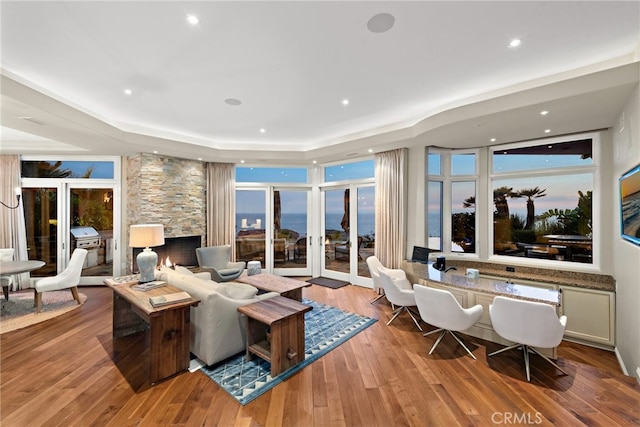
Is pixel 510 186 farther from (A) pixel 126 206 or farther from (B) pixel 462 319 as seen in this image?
(A) pixel 126 206

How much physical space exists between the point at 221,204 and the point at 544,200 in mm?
6163

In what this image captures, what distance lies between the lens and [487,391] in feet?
7.76

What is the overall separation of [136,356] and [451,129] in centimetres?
487

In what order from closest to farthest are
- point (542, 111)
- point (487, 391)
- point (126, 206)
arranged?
point (487, 391) → point (542, 111) → point (126, 206)

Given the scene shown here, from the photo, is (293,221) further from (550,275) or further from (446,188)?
(550,275)

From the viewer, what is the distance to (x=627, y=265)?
9.05 feet

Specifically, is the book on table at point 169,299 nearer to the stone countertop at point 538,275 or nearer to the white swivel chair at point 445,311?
the white swivel chair at point 445,311

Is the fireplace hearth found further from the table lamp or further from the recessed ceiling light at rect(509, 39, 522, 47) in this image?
the recessed ceiling light at rect(509, 39, 522, 47)

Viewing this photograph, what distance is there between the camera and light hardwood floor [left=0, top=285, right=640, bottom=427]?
2043 millimetres

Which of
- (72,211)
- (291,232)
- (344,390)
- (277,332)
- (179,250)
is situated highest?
(72,211)

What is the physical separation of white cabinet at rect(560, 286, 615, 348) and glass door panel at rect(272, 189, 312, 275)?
15.4 ft

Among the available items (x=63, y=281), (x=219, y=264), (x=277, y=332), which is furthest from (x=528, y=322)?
(x=63, y=281)

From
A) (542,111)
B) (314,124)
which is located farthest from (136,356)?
(542,111)

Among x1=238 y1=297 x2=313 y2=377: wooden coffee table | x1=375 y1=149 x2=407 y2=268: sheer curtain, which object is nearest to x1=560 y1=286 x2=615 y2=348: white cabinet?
x1=375 y1=149 x2=407 y2=268: sheer curtain
